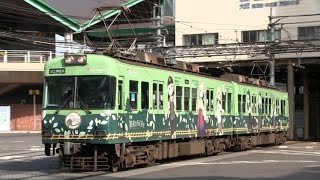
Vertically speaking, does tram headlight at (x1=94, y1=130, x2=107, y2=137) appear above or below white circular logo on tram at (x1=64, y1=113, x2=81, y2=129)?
below

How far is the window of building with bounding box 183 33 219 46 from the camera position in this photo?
52.7 metres

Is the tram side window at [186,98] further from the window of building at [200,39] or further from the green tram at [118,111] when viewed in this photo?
the window of building at [200,39]

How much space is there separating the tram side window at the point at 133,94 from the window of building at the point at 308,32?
32665mm

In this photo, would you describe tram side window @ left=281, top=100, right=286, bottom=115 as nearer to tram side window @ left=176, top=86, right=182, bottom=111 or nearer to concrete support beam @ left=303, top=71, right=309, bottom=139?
tram side window @ left=176, top=86, right=182, bottom=111

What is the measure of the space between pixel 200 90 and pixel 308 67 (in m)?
31.2

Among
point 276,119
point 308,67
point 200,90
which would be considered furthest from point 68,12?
point 200,90

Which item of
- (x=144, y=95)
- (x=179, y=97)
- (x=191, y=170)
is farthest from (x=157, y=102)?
(x=191, y=170)

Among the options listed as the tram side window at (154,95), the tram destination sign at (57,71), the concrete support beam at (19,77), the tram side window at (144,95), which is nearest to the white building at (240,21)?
the concrete support beam at (19,77)

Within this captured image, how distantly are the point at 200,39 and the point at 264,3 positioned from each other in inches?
257

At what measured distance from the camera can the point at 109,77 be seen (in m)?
17.1

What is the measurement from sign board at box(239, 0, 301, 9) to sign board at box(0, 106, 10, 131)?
2275cm

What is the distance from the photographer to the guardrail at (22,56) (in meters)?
54.9

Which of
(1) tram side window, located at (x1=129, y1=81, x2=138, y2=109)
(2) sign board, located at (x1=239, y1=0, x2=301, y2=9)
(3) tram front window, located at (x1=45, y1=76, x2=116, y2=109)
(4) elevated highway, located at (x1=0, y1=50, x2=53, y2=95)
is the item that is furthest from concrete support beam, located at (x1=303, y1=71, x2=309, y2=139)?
(3) tram front window, located at (x1=45, y1=76, x2=116, y2=109)

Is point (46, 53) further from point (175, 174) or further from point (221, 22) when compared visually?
point (175, 174)
